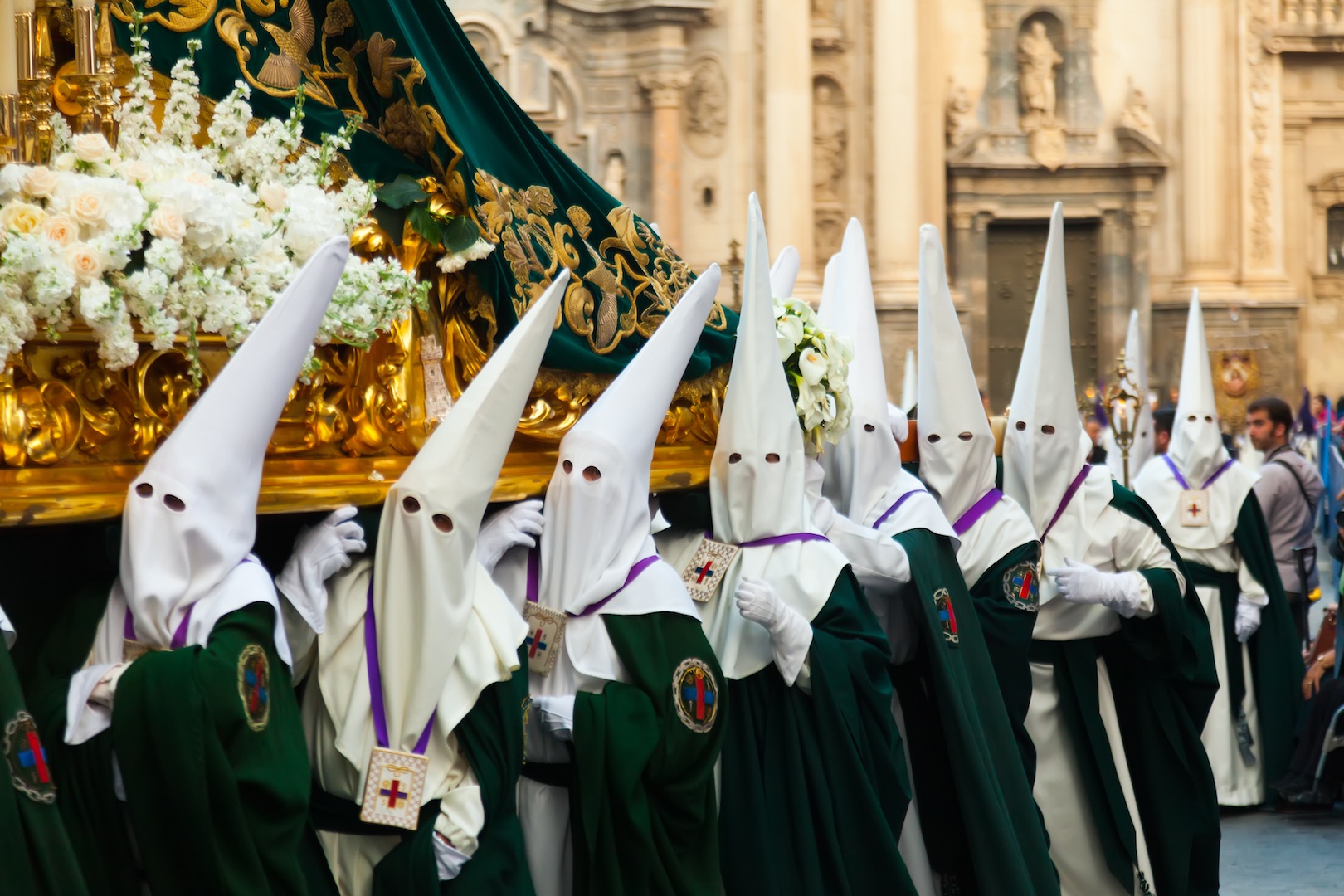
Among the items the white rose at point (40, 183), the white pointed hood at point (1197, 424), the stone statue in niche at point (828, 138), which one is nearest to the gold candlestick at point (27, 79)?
the white rose at point (40, 183)

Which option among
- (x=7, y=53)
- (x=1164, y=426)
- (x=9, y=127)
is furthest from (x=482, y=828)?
(x=1164, y=426)

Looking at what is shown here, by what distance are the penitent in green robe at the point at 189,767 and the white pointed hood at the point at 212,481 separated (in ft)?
0.33

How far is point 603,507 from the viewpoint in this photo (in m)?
3.86

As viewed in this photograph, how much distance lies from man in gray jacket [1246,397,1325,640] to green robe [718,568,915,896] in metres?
4.05

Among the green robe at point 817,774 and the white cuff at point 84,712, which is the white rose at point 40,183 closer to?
the white cuff at point 84,712

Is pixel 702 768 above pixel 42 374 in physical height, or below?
below

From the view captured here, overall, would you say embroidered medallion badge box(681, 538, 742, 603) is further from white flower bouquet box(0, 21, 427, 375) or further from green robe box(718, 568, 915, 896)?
white flower bouquet box(0, 21, 427, 375)

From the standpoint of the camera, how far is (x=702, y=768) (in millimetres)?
3914

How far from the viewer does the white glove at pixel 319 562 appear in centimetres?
354

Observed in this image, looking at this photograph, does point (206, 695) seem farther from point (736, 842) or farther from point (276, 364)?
point (736, 842)

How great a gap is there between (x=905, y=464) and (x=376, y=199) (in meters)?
2.23

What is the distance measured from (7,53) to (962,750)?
9.65 feet

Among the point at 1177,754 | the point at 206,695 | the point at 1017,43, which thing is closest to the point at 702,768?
the point at 206,695

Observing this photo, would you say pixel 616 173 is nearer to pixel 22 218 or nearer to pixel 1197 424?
pixel 1197 424
